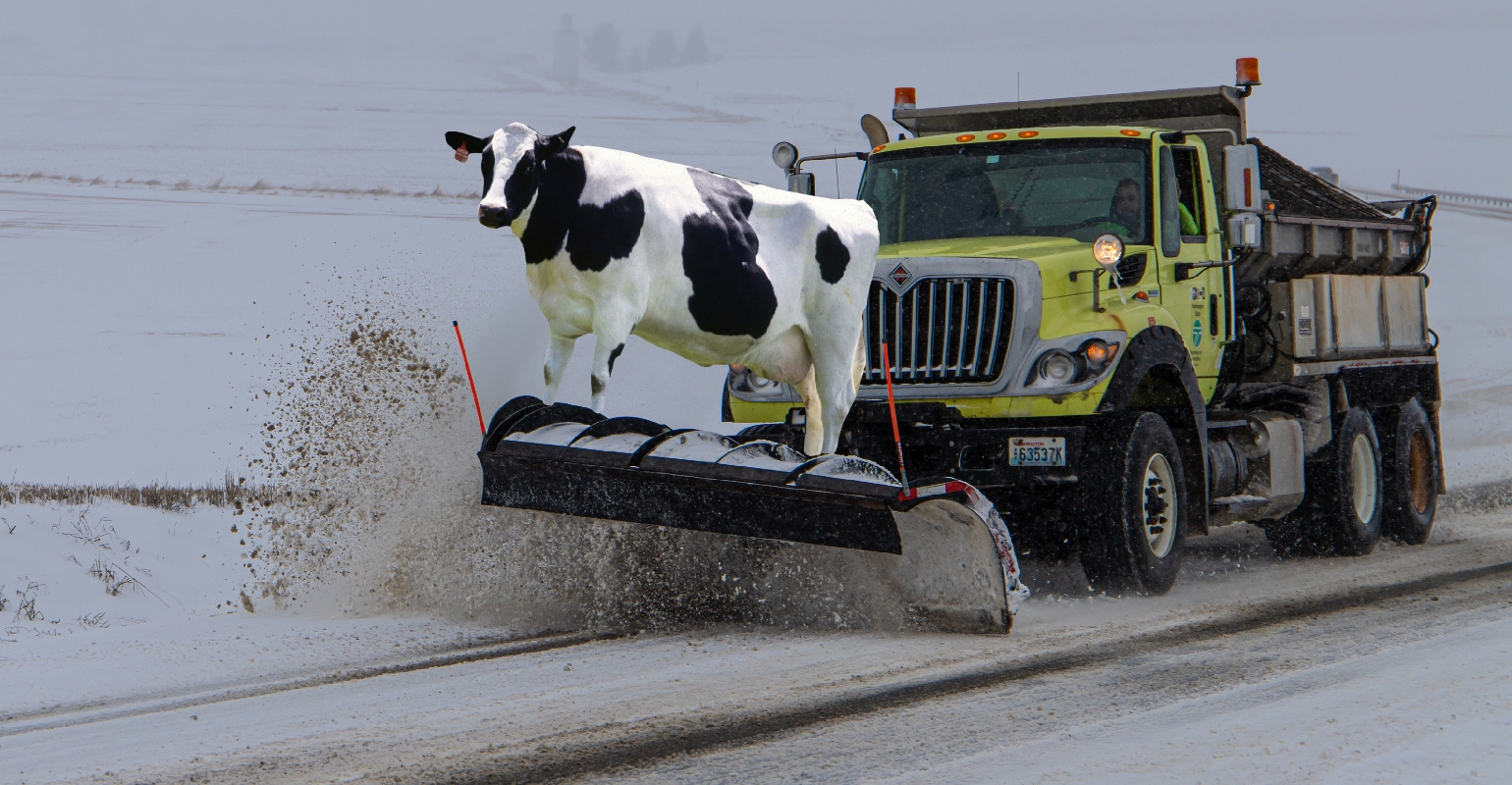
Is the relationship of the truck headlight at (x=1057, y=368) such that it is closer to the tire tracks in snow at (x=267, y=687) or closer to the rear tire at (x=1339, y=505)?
the tire tracks in snow at (x=267, y=687)

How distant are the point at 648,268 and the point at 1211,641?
9.93 feet

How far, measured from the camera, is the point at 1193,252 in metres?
9.16

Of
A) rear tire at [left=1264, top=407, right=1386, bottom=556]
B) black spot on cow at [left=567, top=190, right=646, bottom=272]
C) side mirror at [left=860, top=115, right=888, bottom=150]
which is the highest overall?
side mirror at [left=860, top=115, right=888, bottom=150]

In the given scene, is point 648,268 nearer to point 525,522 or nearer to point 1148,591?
point 525,522

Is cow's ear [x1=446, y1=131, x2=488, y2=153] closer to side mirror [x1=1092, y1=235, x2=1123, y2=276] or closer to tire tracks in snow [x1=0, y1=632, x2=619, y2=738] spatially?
tire tracks in snow [x1=0, y1=632, x2=619, y2=738]

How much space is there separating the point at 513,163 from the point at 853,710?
246 centimetres

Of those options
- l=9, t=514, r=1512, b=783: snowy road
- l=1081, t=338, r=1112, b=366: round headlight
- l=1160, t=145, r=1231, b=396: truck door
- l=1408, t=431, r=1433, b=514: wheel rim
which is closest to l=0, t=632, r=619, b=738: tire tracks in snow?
l=9, t=514, r=1512, b=783: snowy road

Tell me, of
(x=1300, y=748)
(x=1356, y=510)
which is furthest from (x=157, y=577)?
(x=1356, y=510)

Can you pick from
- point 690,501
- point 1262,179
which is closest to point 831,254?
point 690,501

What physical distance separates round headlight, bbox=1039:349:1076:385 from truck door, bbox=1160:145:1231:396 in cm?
105

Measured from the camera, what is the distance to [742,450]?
6.82m

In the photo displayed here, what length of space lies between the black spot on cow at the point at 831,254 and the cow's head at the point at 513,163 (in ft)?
4.79

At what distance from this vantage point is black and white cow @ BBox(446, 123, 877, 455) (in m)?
6.11

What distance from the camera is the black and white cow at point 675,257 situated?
611cm
